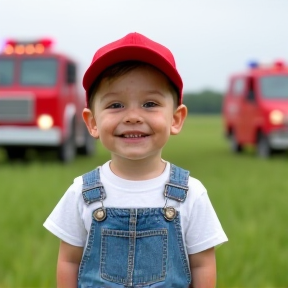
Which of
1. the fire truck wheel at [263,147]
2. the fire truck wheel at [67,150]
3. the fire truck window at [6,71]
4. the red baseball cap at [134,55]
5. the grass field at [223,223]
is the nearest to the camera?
the red baseball cap at [134,55]

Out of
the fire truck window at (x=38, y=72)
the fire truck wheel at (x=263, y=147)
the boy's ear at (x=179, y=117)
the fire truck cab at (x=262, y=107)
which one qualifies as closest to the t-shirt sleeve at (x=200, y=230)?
the boy's ear at (x=179, y=117)

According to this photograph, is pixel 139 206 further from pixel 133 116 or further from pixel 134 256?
pixel 133 116

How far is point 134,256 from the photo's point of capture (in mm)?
1946

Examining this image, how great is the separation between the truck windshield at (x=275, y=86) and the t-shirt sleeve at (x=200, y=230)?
12522 millimetres

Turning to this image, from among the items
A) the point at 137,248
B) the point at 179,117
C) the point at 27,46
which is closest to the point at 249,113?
the point at 27,46

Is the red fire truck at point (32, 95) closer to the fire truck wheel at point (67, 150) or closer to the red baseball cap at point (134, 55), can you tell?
the fire truck wheel at point (67, 150)

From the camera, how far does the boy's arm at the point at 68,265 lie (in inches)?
79.6

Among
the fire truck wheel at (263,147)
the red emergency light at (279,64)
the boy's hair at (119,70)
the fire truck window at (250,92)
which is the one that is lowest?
the fire truck wheel at (263,147)

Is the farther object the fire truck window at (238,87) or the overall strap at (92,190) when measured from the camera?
the fire truck window at (238,87)

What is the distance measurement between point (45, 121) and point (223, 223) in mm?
6779

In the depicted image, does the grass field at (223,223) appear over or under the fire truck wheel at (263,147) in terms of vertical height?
over

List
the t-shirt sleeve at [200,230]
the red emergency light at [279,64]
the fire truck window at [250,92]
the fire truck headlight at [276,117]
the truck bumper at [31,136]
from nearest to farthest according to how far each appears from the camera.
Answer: the t-shirt sleeve at [200,230], the truck bumper at [31,136], the fire truck headlight at [276,117], the fire truck window at [250,92], the red emergency light at [279,64]

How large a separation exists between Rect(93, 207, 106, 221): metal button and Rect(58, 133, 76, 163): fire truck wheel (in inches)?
426

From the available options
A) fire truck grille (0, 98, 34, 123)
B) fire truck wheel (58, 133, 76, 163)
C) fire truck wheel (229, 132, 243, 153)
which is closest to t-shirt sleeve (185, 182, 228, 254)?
fire truck grille (0, 98, 34, 123)
